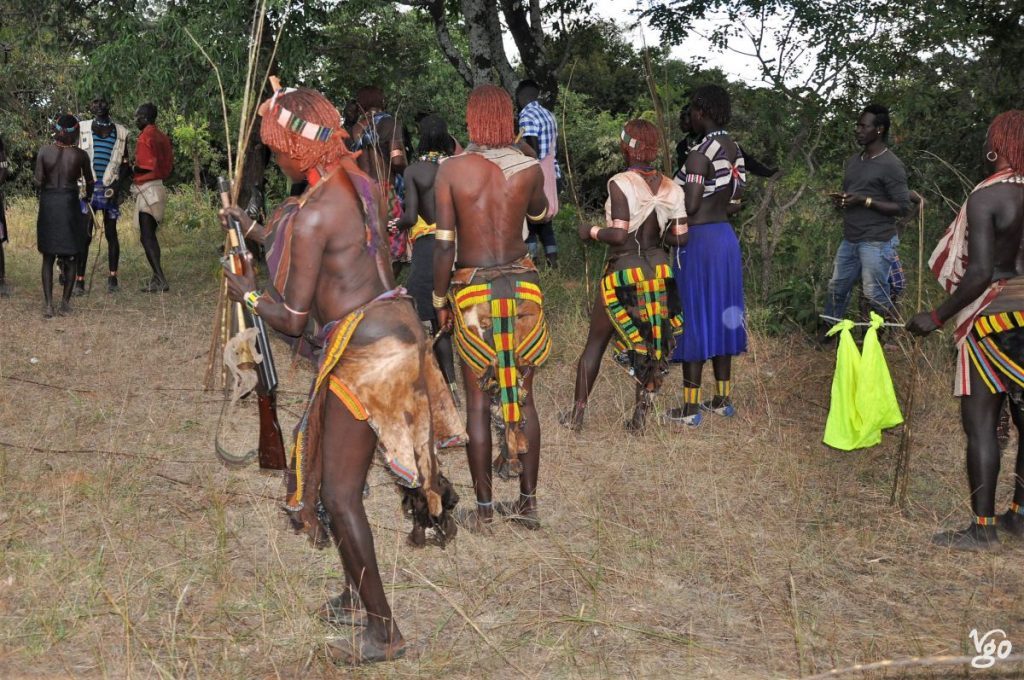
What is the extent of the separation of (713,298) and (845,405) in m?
1.56

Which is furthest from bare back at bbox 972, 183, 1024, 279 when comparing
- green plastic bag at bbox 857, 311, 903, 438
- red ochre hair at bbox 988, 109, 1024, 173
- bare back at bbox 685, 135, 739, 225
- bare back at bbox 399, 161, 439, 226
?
bare back at bbox 399, 161, 439, 226

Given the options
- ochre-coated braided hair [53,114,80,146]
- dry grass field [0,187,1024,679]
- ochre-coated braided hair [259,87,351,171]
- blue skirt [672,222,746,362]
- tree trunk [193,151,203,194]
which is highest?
tree trunk [193,151,203,194]

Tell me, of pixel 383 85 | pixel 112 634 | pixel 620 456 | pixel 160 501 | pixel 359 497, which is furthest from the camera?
pixel 383 85

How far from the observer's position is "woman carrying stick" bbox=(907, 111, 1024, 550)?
428 cm

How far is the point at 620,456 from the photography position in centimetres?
589

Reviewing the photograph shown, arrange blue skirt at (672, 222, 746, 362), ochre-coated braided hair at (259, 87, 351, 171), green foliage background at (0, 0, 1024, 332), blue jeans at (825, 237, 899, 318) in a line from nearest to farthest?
ochre-coated braided hair at (259, 87, 351, 171) → blue skirt at (672, 222, 746, 362) → blue jeans at (825, 237, 899, 318) → green foliage background at (0, 0, 1024, 332)

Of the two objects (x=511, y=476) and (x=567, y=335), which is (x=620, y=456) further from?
(x=567, y=335)

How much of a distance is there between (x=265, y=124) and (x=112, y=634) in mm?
1891

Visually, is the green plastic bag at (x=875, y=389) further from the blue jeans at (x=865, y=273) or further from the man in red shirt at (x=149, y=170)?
the man in red shirt at (x=149, y=170)

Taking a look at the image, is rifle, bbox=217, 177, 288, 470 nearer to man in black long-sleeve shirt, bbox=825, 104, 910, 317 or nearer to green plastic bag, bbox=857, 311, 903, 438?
green plastic bag, bbox=857, 311, 903, 438

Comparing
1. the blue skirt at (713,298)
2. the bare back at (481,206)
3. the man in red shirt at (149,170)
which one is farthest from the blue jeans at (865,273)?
the man in red shirt at (149,170)

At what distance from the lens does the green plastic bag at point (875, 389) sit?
191 inches

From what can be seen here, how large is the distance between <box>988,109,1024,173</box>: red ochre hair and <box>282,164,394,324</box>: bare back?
2.63 meters

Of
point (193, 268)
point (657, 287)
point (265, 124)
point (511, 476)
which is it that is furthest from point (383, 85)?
point (265, 124)
